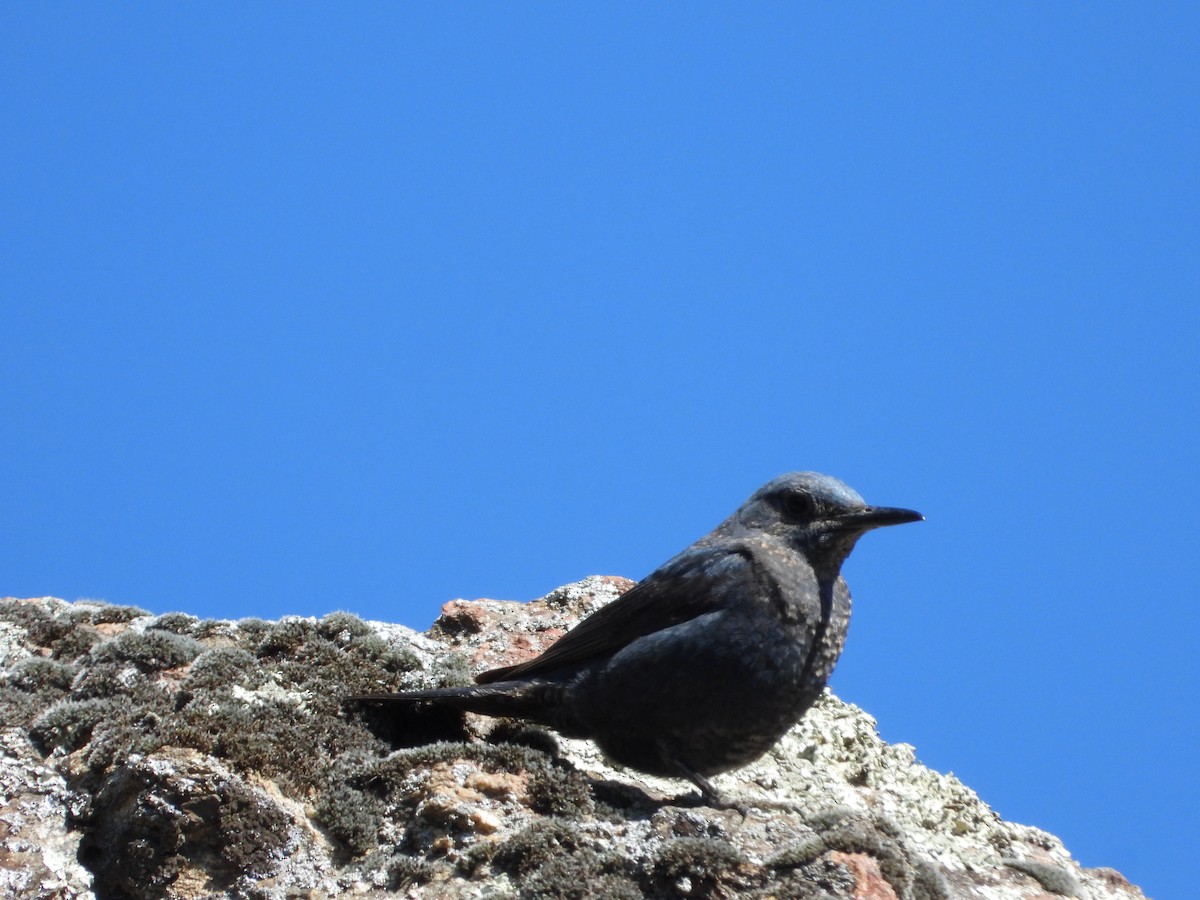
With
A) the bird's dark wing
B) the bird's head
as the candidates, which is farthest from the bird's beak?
the bird's dark wing

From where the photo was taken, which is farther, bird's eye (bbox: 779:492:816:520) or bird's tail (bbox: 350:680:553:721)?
bird's eye (bbox: 779:492:816:520)

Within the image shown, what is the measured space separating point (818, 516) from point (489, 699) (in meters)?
1.98

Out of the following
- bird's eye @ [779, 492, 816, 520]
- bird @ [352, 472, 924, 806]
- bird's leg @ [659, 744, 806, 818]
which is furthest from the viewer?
bird's eye @ [779, 492, 816, 520]

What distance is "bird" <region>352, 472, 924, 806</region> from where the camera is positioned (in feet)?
20.3

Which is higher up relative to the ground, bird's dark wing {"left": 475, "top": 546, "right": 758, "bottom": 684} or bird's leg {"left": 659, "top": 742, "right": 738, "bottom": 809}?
bird's dark wing {"left": 475, "top": 546, "right": 758, "bottom": 684}

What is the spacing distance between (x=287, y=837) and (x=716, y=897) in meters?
1.84

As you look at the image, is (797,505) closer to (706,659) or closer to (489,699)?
A: (706,659)

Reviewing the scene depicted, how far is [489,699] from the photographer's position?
6.41 m

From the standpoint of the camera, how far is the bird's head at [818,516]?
672 centimetres

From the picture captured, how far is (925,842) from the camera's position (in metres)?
6.51

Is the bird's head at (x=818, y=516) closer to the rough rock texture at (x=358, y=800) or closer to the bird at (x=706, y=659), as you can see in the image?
the bird at (x=706, y=659)

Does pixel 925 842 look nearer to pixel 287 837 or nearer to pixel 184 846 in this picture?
pixel 287 837

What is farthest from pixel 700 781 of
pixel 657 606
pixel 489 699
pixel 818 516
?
pixel 818 516

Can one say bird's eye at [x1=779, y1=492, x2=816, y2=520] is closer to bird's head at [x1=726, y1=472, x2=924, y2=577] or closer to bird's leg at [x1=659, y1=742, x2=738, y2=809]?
bird's head at [x1=726, y1=472, x2=924, y2=577]
